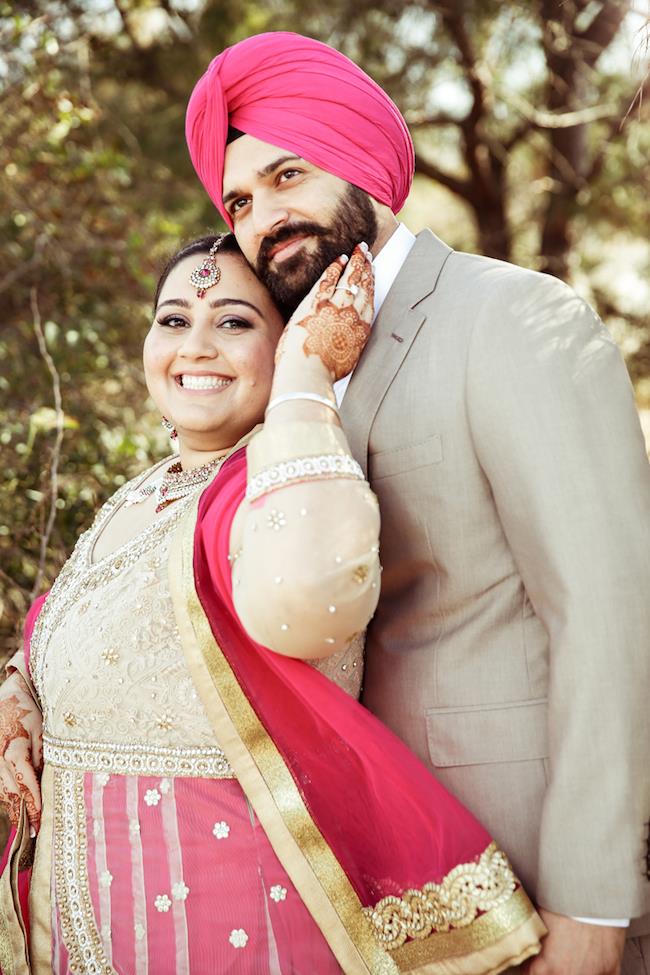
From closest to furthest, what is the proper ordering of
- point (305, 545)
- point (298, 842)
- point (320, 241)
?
1. point (305, 545)
2. point (298, 842)
3. point (320, 241)

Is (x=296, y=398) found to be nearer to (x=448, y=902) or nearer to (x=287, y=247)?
(x=287, y=247)

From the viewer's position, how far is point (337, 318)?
1.52m

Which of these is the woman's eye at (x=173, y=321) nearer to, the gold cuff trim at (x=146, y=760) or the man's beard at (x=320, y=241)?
the man's beard at (x=320, y=241)

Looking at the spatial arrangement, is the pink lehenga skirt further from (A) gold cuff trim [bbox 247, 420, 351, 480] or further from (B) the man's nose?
(B) the man's nose

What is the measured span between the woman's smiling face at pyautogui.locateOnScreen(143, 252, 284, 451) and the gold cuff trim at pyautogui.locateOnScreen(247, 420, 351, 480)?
1.67 ft

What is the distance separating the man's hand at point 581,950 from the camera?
137 centimetres

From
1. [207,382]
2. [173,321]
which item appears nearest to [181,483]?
[207,382]

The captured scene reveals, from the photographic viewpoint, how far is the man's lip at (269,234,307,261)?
1.75m

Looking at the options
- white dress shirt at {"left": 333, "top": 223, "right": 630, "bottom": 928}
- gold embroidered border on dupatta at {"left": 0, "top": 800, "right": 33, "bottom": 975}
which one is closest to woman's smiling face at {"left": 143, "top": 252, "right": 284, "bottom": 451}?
white dress shirt at {"left": 333, "top": 223, "right": 630, "bottom": 928}

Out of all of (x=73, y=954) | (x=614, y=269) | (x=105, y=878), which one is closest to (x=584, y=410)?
(x=105, y=878)

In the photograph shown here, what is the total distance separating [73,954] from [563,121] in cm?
533

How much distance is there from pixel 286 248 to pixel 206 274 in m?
0.20

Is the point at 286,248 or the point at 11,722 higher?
the point at 286,248

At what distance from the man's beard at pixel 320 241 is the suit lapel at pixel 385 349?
0.42ft
